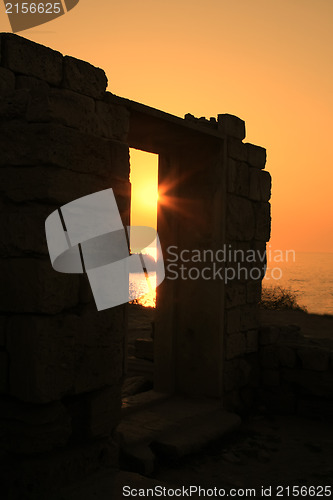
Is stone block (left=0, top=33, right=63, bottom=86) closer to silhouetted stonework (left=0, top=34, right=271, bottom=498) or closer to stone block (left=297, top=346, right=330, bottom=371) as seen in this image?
silhouetted stonework (left=0, top=34, right=271, bottom=498)

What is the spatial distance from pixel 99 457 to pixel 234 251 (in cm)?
301

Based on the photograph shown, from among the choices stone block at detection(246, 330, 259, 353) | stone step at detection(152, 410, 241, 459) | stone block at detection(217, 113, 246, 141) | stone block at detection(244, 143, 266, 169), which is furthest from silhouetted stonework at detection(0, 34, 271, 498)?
stone block at detection(246, 330, 259, 353)

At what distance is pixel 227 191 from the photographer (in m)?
5.77

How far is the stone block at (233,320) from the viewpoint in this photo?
579 centimetres

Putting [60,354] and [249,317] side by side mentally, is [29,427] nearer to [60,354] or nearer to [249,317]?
[60,354]

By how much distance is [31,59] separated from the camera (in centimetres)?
369

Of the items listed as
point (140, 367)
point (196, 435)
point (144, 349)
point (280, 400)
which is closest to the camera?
point (196, 435)

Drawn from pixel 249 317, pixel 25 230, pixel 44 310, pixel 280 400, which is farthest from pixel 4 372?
pixel 280 400

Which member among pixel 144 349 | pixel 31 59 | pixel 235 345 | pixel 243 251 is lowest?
pixel 144 349

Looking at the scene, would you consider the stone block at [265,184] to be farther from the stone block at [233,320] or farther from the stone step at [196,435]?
the stone step at [196,435]

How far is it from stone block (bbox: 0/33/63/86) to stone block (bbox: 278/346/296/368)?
4.13 metres

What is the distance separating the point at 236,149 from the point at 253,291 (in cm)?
174

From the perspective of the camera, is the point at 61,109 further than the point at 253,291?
No

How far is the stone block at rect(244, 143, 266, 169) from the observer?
6191mm
